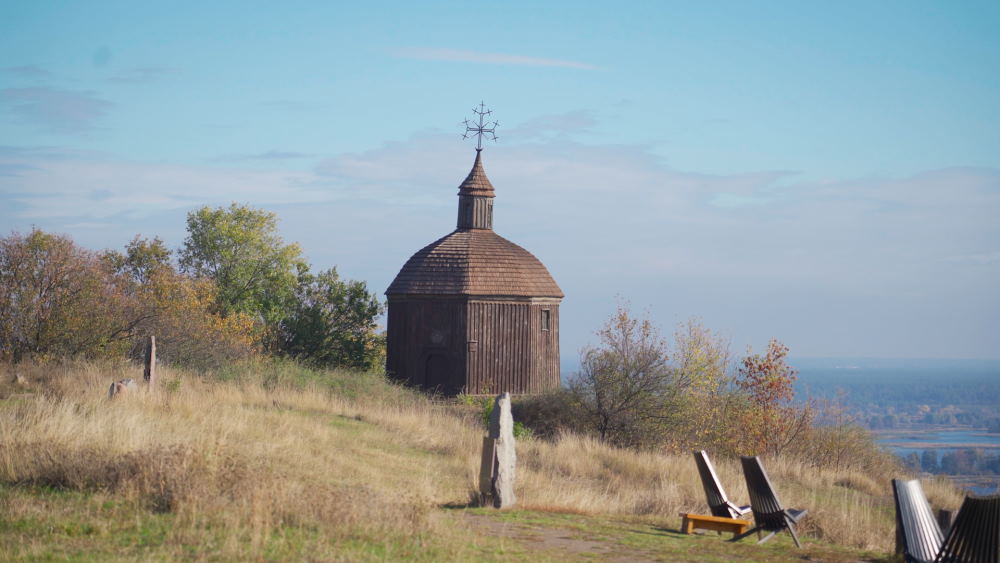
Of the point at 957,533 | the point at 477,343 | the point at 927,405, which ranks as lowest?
the point at 927,405

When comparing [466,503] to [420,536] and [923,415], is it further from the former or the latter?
[923,415]

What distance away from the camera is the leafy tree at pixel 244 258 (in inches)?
1615

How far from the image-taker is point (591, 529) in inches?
466

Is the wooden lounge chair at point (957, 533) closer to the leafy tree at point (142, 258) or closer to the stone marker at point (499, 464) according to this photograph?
the stone marker at point (499, 464)

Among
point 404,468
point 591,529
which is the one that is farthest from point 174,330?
point 591,529

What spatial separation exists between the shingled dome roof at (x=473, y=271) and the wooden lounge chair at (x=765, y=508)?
894 inches

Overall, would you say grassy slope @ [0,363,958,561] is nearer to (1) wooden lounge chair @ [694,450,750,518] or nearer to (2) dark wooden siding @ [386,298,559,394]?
(1) wooden lounge chair @ [694,450,750,518]

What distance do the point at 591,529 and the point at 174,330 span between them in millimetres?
20538

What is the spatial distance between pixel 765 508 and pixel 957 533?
2.98 metres

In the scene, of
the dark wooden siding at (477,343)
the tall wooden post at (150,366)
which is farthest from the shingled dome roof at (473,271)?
the tall wooden post at (150,366)

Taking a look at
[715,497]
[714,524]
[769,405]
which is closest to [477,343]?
[769,405]

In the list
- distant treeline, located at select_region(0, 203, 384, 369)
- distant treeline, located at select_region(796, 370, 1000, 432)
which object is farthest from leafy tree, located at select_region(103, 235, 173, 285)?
distant treeline, located at select_region(796, 370, 1000, 432)

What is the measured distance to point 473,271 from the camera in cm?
3456

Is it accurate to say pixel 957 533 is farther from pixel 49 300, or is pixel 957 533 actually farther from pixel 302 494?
pixel 49 300
